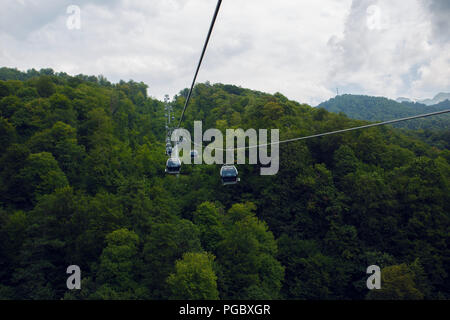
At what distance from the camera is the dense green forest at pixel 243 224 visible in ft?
82.8

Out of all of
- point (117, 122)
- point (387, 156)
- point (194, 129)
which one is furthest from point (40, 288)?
point (194, 129)

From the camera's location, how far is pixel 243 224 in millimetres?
29156

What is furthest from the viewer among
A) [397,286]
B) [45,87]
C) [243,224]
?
[45,87]

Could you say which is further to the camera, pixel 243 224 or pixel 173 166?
pixel 243 224

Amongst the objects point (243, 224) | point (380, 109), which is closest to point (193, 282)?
point (243, 224)

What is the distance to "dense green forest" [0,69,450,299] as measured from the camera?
2525cm

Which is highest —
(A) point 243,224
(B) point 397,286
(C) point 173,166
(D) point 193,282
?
(C) point 173,166
